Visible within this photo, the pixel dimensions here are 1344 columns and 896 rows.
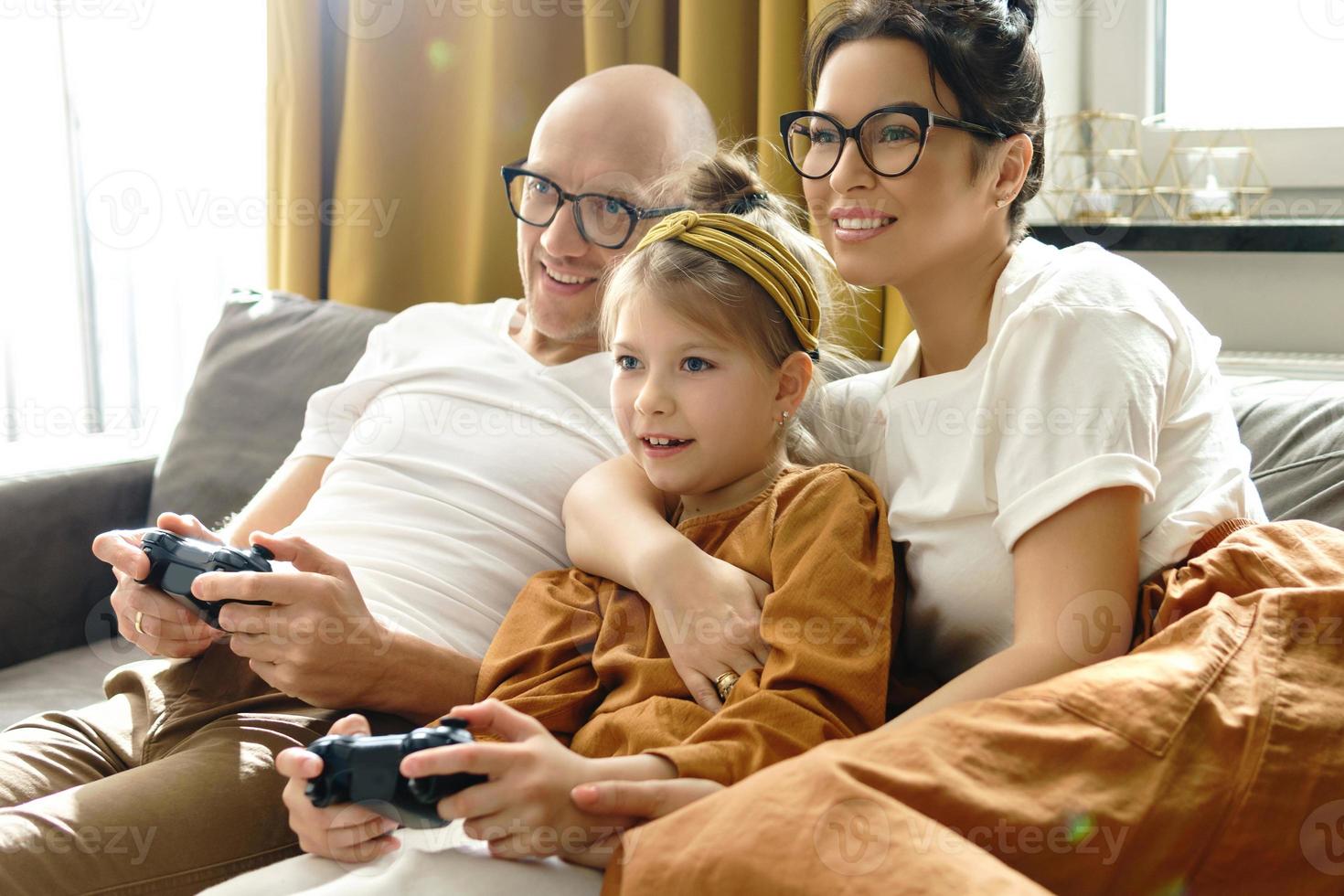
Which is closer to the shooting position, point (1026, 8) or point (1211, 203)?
point (1026, 8)

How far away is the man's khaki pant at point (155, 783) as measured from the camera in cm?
102

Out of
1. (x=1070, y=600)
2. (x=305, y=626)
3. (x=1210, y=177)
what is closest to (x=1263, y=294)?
(x=1210, y=177)

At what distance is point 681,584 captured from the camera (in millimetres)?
1081

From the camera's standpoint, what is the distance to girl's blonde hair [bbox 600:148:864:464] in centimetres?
113

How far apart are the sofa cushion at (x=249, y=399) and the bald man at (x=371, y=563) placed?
208 millimetres

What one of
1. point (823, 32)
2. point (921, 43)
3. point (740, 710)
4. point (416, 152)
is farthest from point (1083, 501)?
point (416, 152)

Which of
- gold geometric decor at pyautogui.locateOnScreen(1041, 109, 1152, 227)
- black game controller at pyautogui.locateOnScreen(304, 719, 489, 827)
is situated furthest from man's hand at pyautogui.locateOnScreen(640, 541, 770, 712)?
gold geometric decor at pyautogui.locateOnScreen(1041, 109, 1152, 227)

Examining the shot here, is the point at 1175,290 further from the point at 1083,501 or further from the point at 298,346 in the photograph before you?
the point at 298,346

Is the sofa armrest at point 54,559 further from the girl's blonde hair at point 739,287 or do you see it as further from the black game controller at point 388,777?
the black game controller at point 388,777

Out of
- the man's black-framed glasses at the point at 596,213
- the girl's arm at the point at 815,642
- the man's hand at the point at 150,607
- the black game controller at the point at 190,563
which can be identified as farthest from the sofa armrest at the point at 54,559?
the girl's arm at the point at 815,642

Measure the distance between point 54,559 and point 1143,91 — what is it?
1.79 metres

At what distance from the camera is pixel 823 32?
1.20m

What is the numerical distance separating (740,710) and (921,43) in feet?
2.00

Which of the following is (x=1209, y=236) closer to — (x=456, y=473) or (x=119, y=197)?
(x=456, y=473)
